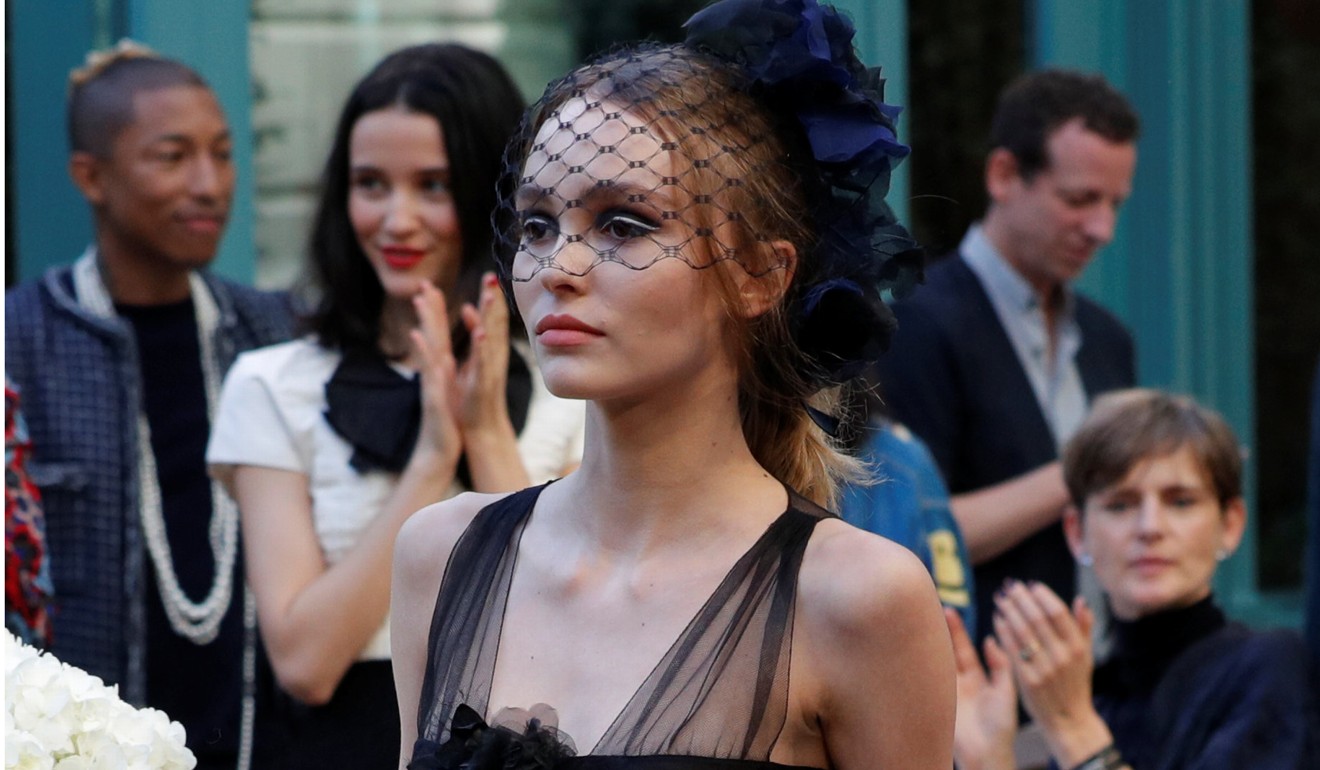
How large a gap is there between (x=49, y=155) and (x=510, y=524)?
107 inches

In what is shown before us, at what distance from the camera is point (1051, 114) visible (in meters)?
4.30

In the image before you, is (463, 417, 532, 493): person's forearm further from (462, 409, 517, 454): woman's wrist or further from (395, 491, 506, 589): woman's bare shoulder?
(395, 491, 506, 589): woman's bare shoulder

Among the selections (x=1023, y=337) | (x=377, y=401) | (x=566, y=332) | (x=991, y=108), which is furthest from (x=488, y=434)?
(x=991, y=108)

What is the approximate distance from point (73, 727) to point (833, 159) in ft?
2.97

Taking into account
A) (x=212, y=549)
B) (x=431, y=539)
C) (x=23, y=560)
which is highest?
(x=431, y=539)

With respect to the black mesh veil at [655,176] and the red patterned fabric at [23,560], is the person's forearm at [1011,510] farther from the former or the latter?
the black mesh veil at [655,176]

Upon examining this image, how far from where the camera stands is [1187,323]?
552 cm

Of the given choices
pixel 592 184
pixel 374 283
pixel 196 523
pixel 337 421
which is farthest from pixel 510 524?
pixel 196 523

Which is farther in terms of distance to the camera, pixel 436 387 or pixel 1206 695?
pixel 1206 695

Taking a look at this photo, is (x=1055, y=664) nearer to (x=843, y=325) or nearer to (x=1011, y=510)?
(x=1011, y=510)

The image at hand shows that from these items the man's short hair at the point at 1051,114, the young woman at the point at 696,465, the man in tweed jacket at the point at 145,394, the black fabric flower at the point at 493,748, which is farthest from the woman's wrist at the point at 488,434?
the man's short hair at the point at 1051,114

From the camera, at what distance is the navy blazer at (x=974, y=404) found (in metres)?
3.86

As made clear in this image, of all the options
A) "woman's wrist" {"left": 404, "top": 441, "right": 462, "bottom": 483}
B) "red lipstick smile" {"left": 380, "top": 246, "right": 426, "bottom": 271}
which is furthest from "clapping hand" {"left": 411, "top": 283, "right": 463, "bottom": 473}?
"red lipstick smile" {"left": 380, "top": 246, "right": 426, "bottom": 271}

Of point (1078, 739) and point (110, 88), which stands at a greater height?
point (110, 88)
